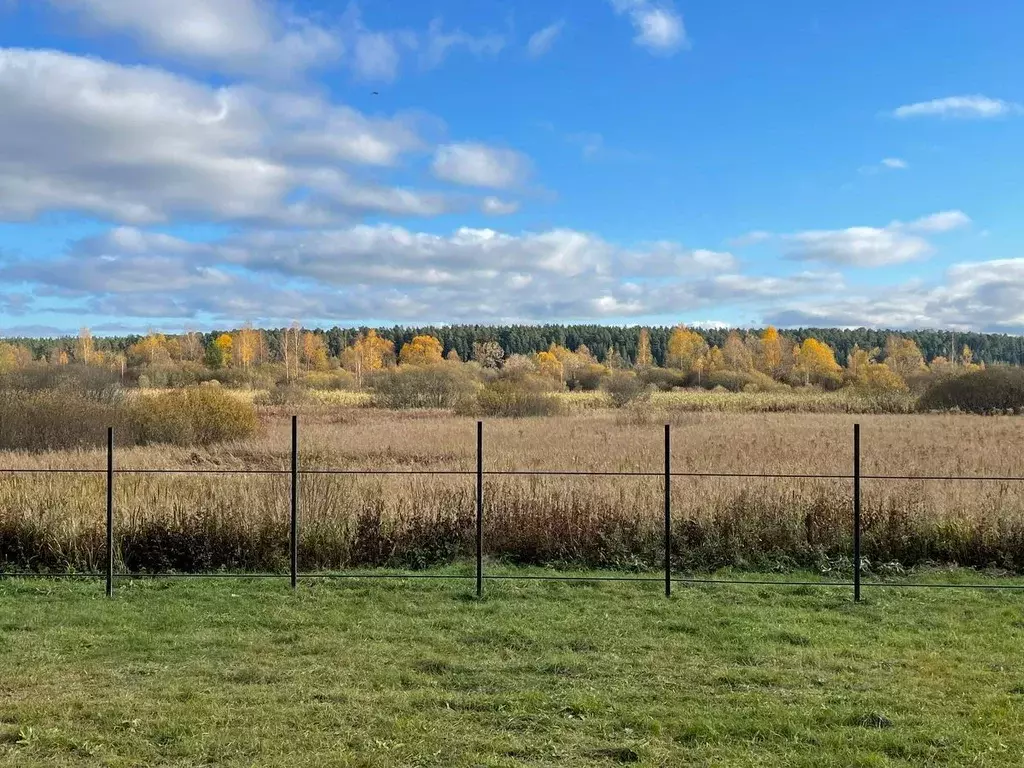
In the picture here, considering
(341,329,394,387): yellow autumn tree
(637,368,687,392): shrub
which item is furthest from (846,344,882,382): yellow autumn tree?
(341,329,394,387): yellow autumn tree

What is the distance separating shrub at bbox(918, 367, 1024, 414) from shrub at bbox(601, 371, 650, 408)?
19.3 metres

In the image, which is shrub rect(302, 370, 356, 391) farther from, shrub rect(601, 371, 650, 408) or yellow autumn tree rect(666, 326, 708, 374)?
yellow autumn tree rect(666, 326, 708, 374)

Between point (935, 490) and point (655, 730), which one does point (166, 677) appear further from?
point (935, 490)

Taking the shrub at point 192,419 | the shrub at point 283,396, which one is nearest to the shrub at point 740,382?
the shrub at point 283,396

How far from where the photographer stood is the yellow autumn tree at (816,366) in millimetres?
90938

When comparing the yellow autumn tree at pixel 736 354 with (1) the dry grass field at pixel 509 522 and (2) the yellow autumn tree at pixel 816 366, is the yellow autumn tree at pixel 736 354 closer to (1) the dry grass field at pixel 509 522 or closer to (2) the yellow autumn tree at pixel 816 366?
(2) the yellow autumn tree at pixel 816 366

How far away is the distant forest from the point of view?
167500 mm

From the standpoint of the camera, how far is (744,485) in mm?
13750

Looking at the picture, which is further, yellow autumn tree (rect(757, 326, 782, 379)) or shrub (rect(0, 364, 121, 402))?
yellow autumn tree (rect(757, 326, 782, 379))

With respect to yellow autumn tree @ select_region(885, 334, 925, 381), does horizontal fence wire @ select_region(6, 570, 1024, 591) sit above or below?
below

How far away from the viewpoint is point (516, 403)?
148 ft

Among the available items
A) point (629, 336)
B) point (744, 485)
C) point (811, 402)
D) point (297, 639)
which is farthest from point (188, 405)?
point (629, 336)

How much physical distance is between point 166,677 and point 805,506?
9100 millimetres

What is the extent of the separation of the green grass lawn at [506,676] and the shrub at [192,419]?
19.8 meters
